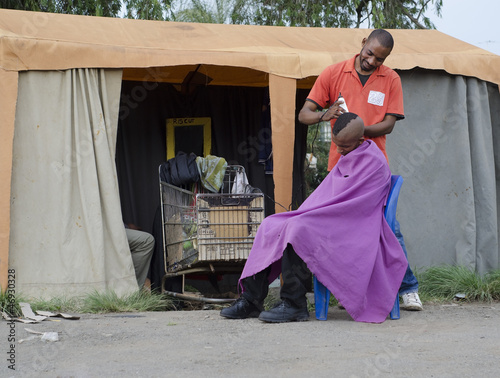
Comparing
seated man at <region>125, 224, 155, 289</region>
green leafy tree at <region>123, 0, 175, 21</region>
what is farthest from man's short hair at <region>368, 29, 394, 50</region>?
green leafy tree at <region>123, 0, 175, 21</region>

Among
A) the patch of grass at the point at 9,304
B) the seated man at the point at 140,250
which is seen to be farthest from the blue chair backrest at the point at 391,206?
the patch of grass at the point at 9,304

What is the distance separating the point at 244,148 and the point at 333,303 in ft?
8.72

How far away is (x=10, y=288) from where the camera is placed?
17.6ft

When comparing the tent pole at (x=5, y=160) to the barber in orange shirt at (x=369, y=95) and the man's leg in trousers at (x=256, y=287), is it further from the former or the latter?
the barber in orange shirt at (x=369, y=95)

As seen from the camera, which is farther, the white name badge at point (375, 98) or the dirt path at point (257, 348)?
the white name badge at point (375, 98)

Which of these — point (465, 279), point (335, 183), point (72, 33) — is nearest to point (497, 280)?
point (465, 279)

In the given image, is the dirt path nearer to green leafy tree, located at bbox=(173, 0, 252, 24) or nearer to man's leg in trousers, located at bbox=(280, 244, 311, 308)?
man's leg in trousers, located at bbox=(280, 244, 311, 308)

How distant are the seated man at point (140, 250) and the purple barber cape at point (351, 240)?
5.83 feet

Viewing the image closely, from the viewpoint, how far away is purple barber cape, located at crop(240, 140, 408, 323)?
4.51 meters

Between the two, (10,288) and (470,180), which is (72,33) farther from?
(470,180)

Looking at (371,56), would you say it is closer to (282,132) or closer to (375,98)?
(375,98)

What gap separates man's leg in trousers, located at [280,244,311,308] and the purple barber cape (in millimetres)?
54

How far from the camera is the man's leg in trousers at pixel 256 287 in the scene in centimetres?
468

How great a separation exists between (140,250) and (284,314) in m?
2.03
